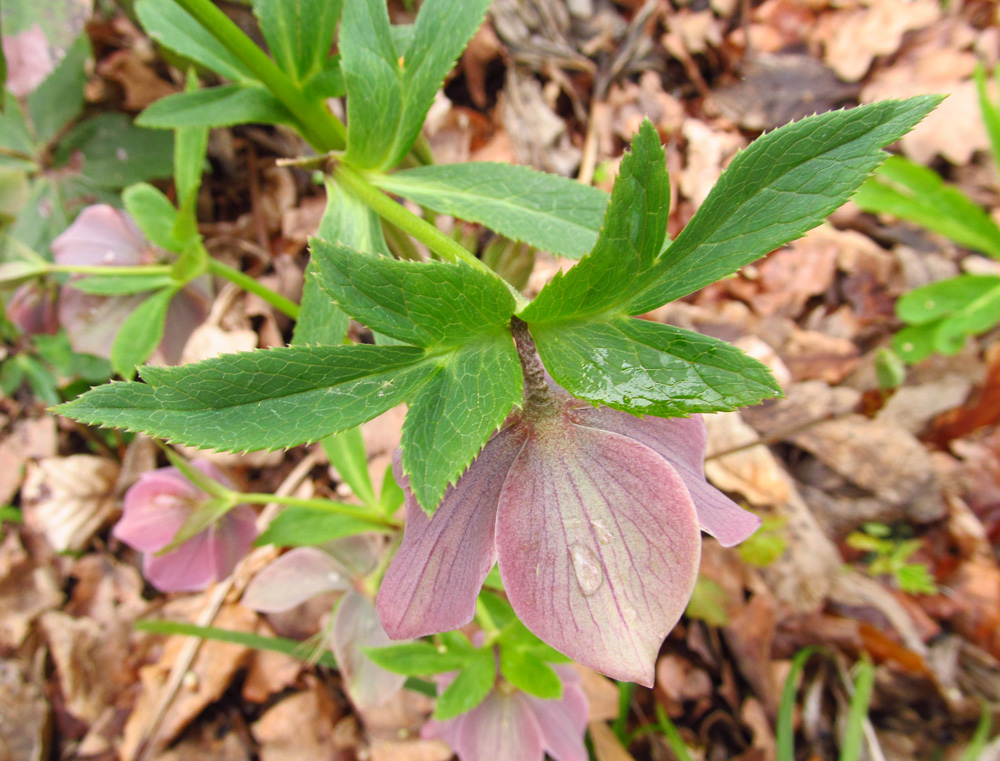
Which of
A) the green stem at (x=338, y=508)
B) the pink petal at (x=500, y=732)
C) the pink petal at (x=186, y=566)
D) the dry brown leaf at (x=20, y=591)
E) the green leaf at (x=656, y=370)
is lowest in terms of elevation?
the dry brown leaf at (x=20, y=591)

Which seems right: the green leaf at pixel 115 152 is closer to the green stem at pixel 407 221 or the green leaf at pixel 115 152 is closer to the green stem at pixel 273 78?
the green stem at pixel 273 78

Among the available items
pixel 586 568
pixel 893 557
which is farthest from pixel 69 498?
pixel 893 557

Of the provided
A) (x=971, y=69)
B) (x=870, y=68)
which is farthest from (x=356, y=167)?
(x=971, y=69)

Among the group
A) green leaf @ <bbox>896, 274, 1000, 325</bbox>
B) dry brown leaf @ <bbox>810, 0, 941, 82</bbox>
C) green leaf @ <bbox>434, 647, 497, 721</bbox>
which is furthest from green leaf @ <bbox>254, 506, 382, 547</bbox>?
dry brown leaf @ <bbox>810, 0, 941, 82</bbox>

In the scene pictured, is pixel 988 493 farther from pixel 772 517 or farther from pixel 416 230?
pixel 416 230

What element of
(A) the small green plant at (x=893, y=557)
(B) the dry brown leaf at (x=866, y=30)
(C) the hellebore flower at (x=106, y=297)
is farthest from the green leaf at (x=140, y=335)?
(B) the dry brown leaf at (x=866, y=30)

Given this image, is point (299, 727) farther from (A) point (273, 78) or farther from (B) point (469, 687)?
(A) point (273, 78)

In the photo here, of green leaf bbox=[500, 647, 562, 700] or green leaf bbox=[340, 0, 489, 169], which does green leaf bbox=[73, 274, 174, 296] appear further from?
green leaf bbox=[500, 647, 562, 700]
